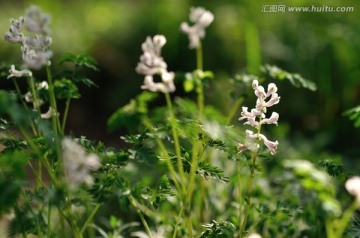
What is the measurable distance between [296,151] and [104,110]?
281 cm

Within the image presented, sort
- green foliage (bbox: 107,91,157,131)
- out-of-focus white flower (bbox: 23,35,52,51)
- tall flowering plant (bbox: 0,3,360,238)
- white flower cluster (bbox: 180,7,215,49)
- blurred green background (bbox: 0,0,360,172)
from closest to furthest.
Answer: tall flowering plant (bbox: 0,3,360,238) < out-of-focus white flower (bbox: 23,35,52,51) < green foliage (bbox: 107,91,157,131) < white flower cluster (bbox: 180,7,215,49) < blurred green background (bbox: 0,0,360,172)

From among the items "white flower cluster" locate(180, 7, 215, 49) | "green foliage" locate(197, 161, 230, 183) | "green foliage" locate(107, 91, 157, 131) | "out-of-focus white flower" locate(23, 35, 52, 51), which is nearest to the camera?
"out-of-focus white flower" locate(23, 35, 52, 51)

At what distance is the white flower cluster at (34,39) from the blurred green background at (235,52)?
2.17 metres

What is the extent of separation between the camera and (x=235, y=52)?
5348mm

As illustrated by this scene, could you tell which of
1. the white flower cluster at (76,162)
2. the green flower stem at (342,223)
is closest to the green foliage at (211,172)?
the green flower stem at (342,223)

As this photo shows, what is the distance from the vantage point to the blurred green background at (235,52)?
4387 millimetres

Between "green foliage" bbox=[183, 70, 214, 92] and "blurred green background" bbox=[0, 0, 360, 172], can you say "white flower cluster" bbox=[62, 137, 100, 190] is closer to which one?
"green foliage" bbox=[183, 70, 214, 92]

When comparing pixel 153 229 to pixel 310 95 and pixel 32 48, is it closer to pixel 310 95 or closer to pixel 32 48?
pixel 32 48

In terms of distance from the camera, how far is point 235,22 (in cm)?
556

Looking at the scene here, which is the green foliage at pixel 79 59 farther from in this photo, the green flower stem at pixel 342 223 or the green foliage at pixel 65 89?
the green flower stem at pixel 342 223

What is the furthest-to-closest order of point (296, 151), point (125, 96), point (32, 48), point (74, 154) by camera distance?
1. point (125, 96)
2. point (296, 151)
3. point (32, 48)
4. point (74, 154)

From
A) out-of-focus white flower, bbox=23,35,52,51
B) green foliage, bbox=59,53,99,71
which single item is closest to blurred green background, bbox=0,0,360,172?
green foliage, bbox=59,53,99,71

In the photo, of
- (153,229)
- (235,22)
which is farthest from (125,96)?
(153,229)

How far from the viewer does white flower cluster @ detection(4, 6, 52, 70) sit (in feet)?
5.10
